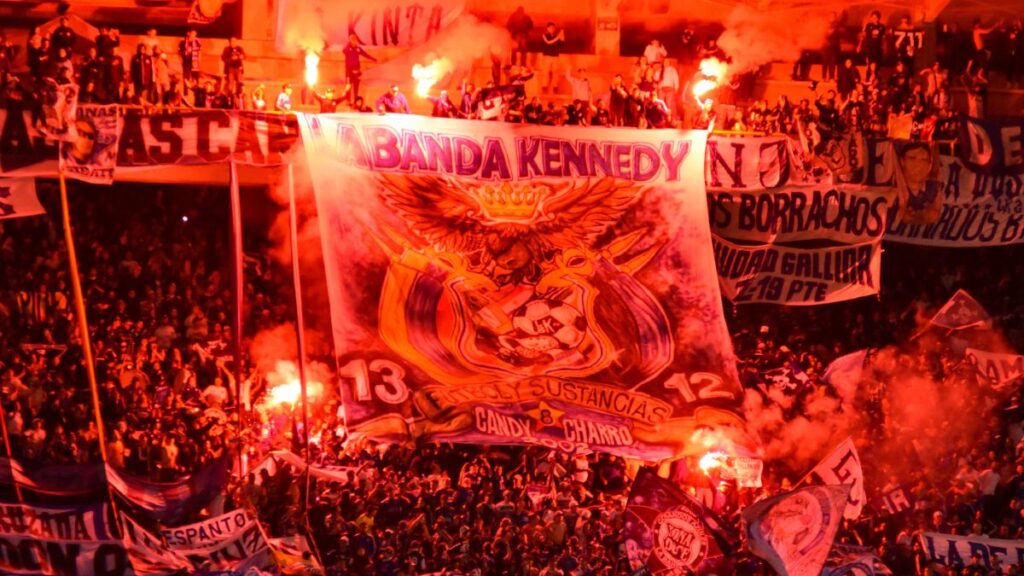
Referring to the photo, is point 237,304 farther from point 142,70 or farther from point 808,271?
point 808,271

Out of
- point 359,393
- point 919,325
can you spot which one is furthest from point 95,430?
point 919,325

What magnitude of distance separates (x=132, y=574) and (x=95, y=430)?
1.96 meters

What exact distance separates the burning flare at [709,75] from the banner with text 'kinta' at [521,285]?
168 centimetres

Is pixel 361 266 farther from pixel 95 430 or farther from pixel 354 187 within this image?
pixel 95 430

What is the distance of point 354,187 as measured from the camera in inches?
787

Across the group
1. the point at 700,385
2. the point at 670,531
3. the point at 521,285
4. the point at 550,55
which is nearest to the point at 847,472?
the point at 700,385

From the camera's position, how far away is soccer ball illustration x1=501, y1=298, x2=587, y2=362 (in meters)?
19.8

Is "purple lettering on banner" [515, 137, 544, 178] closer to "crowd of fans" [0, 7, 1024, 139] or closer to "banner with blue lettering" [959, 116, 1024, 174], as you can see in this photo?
"crowd of fans" [0, 7, 1024, 139]

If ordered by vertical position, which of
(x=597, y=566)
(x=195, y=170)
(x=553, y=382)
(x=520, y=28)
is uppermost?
(x=520, y=28)

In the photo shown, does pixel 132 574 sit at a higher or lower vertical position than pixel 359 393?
lower

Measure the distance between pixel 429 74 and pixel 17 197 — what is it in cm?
510

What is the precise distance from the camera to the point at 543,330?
19.9 metres

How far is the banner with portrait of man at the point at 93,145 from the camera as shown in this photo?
65.3ft

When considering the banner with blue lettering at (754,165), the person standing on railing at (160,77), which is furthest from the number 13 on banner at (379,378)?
the person standing on railing at (160,77)
